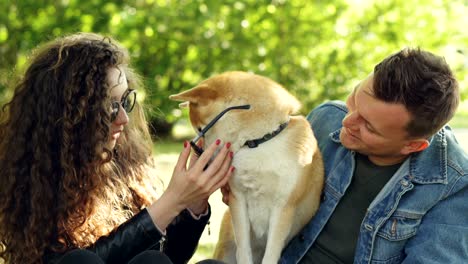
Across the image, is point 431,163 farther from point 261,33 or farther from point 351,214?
point 261,33

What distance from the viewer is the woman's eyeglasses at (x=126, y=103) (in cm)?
214

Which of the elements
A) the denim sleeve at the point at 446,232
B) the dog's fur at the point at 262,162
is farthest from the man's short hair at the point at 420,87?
the dog's fur at the point at 262,162

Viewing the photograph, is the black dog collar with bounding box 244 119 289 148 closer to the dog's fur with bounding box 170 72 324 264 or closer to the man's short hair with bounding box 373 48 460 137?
the dog's fur with bounding box 170 72 324 264

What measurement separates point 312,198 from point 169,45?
5285 millimetres

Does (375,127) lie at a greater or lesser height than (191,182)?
greater

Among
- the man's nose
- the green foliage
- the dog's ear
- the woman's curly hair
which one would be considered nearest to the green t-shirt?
the man's nose

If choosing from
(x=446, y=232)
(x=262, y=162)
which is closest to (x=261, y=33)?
(x=262, y=162)

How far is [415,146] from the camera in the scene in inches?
78.9

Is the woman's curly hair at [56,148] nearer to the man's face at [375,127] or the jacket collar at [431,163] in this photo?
the man's face at [375,127]

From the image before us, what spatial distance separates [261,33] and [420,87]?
16.2ft

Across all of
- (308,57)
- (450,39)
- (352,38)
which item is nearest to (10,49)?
(308,57)

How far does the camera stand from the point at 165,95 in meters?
7.32

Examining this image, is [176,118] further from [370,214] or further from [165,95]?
[370,214]

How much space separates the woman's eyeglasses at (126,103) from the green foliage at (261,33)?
12.6ft
